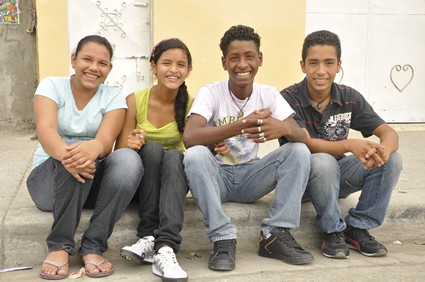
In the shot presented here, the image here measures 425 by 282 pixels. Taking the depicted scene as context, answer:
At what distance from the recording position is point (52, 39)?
17.5 ft

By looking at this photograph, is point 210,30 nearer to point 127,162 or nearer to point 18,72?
point 18,72

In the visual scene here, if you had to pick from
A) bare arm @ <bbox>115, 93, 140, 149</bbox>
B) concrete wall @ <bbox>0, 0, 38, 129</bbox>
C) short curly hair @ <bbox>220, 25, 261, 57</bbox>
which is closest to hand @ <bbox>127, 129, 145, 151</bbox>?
bare arm @ <bbox>115, 93, 140, 149</bbox>

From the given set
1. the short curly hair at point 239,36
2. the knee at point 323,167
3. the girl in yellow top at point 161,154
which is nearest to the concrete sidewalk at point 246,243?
the girl in yellow top at point 161,154

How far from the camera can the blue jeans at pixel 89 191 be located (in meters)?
2.74

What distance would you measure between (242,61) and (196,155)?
0.67m

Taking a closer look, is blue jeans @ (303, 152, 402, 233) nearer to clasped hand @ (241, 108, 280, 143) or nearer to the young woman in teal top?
clasped hand @ (241, 108, 280, 143)

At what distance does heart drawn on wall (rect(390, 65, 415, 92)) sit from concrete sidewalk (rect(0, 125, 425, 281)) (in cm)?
272

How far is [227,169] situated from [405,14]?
405cm

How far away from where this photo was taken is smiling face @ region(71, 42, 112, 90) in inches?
120

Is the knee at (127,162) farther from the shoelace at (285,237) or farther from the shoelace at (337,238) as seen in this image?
the shoelace at (337,238)

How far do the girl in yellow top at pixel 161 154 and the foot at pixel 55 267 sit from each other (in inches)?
11.5

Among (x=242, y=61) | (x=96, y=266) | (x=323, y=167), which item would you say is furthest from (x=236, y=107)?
(x=96, y=266)

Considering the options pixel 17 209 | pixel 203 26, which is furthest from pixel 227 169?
pixel 203 26

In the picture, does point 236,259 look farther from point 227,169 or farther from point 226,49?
point 226,49
